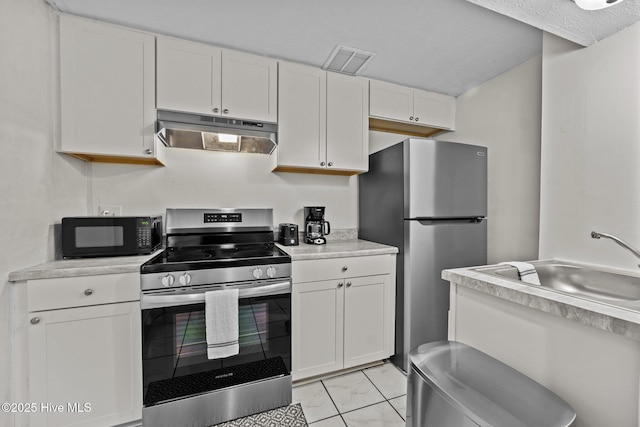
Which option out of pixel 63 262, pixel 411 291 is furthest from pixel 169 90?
pixel 411 291

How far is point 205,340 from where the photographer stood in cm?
151

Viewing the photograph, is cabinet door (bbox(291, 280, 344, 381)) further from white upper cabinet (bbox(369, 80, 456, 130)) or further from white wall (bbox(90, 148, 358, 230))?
white upper cabinet (bbox(369, 80, 456, 130))

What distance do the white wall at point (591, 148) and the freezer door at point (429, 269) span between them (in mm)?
526

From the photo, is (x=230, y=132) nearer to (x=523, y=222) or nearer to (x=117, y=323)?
(x=117, y=323)

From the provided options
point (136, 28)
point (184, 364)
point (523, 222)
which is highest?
point (136, 28)

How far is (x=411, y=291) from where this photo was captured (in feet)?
6.41

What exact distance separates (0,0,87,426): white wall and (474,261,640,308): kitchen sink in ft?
7.29

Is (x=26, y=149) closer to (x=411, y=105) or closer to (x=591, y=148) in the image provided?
(x=411, y=105)

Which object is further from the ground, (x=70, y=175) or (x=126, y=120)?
(x=126, y=120)

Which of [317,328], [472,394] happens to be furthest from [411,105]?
[472,394]

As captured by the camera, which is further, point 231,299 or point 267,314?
point 267,314

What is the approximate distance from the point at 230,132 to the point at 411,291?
1.78 meters

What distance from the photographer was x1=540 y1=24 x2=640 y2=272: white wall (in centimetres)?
141

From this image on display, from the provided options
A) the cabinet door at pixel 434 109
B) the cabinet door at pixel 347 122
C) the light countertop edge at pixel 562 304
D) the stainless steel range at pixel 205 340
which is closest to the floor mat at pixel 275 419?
the stainless steel range at pixel 205 340
